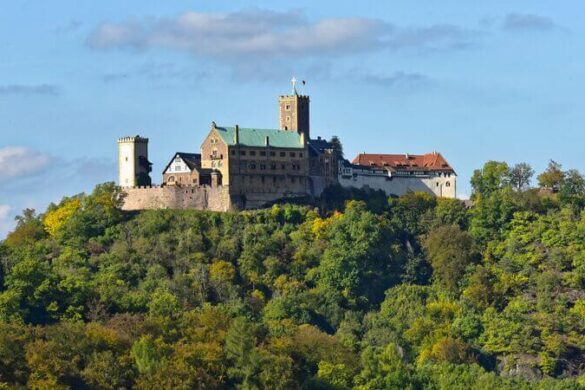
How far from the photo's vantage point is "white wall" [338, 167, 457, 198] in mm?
134750

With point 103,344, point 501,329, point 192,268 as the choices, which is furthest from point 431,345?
point 103,344

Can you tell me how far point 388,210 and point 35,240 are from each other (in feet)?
73.3

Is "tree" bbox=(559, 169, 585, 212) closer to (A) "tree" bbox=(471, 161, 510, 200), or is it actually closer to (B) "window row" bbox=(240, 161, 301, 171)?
(A) "tree" bbox=(471, 161, 510, 200)

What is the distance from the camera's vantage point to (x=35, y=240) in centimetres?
12975

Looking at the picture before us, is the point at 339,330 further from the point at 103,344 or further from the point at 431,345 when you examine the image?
the point at 103,344

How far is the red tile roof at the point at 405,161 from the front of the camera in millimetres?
137625

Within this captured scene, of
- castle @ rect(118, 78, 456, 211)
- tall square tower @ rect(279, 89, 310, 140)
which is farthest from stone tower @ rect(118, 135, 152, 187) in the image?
tall square tower @ rect(279, 89, 310, 140)

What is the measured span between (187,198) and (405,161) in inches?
714

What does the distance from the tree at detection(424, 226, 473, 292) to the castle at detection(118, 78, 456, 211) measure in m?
7.52

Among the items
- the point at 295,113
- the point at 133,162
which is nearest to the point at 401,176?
the point at 295,113

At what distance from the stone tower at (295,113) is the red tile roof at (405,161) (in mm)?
4964

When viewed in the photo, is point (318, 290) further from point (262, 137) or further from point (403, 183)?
point (403, 183)

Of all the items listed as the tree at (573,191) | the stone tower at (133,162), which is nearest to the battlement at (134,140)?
the stone tower at (133,162)

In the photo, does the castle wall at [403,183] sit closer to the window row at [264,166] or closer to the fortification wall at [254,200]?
the window row at [264,166]
